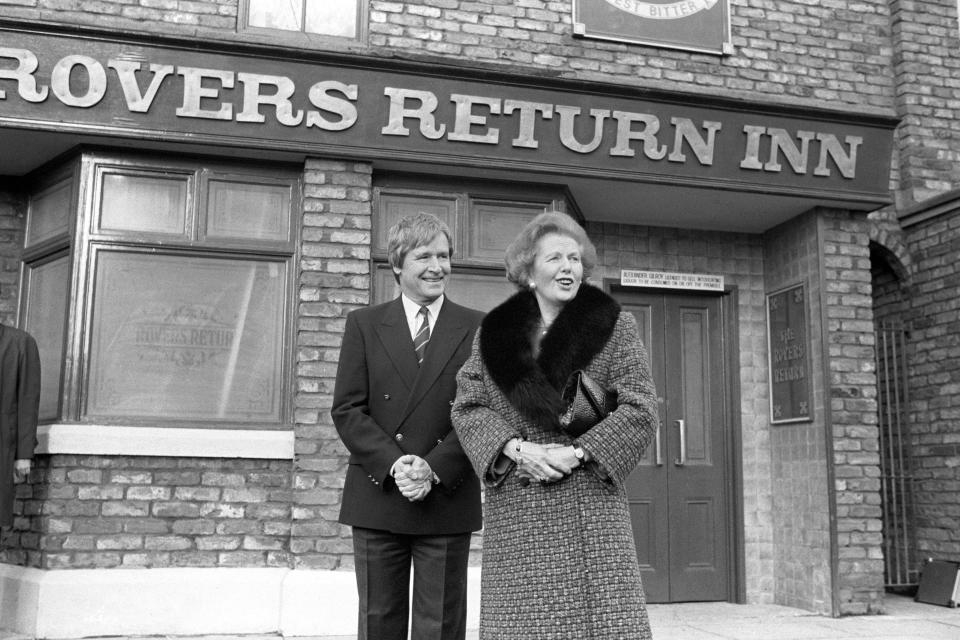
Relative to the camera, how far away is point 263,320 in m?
6.33

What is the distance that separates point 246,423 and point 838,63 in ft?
17.3

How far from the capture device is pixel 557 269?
10.2 ft

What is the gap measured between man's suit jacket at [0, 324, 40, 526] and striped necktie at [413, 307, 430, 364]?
3304 millimetres

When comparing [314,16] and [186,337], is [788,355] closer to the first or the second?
[314,16]

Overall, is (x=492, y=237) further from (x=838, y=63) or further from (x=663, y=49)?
(x=838, y=63)

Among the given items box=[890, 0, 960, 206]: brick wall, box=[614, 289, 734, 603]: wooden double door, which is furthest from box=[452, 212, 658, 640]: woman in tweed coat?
box=[890, 0, 960, 206]: brick wall

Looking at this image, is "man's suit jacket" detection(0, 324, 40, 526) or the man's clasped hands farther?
"man's suit jacket" detection(0, 324, 40, 526)

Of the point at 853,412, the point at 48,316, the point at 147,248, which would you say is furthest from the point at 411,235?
the point at 853,412

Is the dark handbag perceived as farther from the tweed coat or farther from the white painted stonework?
the white painted stonework

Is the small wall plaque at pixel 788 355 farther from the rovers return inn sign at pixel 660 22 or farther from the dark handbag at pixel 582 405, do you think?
the dark handbag at pixel 582 405

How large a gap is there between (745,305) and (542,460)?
5352 mm

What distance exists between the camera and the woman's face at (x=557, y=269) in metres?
3.09

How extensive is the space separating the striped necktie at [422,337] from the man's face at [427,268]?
0.07 meters

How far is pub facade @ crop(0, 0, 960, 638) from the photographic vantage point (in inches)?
233
